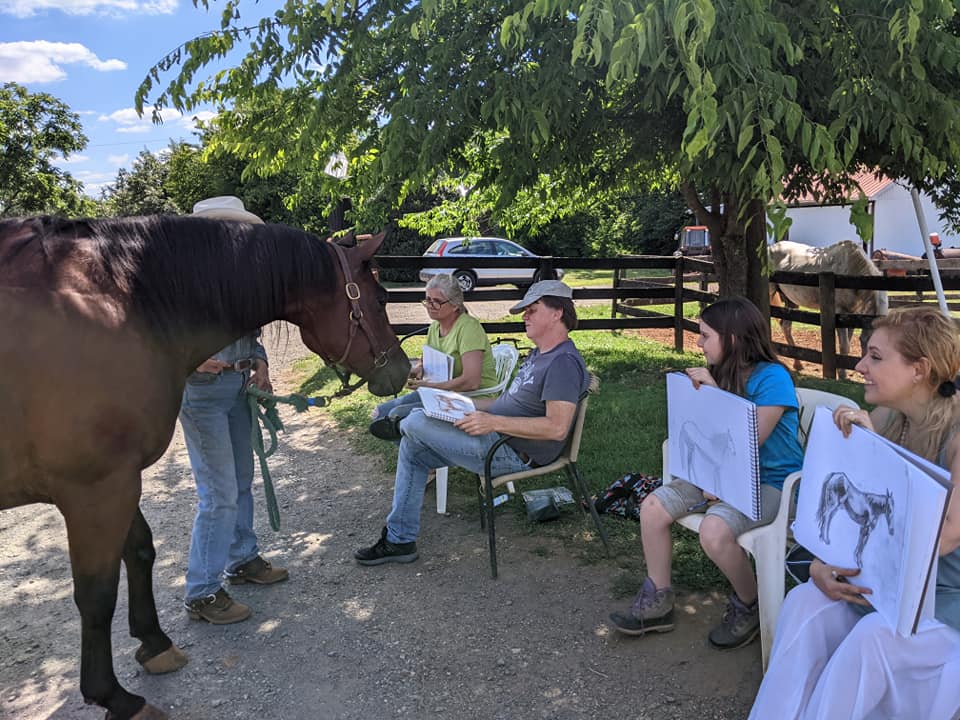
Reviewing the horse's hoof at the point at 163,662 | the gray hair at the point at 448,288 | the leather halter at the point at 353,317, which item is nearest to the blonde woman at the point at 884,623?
the leather halter at the point at 353,317

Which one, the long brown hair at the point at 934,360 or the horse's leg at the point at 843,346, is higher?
the long brown hair at the point at 934,360

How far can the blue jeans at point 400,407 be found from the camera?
170 inches

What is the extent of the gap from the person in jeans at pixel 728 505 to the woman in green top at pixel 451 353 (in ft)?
5.42

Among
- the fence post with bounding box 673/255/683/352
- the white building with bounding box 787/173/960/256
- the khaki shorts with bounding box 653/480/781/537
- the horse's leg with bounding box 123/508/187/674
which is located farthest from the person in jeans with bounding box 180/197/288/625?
the white building with bounding box 787/173/960/256

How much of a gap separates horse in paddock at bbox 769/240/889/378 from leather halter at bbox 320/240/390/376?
6521 mm

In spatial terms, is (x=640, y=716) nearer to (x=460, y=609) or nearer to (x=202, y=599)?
(x=460, y=609)

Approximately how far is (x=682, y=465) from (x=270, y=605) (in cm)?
201

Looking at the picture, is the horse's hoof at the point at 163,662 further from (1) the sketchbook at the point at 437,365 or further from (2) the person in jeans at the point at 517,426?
(1) the sketchbook at the point at 437,365

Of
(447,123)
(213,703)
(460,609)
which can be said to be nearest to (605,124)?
(447,123)

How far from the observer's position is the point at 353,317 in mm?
2977

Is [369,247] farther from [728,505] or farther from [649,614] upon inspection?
[649,614]

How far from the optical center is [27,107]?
64.1ft

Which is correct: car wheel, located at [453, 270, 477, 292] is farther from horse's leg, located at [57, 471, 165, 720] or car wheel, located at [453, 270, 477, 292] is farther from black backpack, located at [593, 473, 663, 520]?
horse's leg, located at [57, 471, 165, 720]

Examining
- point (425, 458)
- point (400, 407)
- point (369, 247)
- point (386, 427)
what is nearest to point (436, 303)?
point (400, 407)
